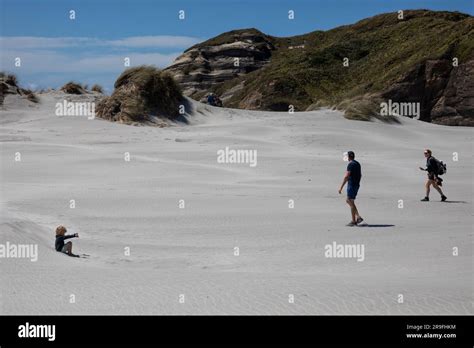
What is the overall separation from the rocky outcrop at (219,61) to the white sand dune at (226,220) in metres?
37.8

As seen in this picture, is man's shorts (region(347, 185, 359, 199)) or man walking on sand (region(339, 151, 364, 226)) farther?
man's shorts (region(347, 185, 359, 199))

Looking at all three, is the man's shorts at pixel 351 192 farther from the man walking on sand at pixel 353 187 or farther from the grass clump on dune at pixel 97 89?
the grass clump on dune at pixel 97 89

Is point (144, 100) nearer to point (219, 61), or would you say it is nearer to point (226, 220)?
point (226, 220)

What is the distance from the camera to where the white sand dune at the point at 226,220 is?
8.05 metres

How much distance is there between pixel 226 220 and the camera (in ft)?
46.5

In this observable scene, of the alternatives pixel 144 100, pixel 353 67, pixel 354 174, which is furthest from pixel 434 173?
pixel 353 67

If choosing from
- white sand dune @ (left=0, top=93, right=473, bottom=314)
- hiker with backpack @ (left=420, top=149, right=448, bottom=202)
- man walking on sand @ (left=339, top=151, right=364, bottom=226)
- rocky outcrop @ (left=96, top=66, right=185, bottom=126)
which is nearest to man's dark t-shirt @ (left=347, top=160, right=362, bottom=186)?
man walking on sand @ (left=339, top=151, right=364, bottom=226)

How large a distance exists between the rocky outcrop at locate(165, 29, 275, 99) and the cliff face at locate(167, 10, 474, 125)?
0.10m

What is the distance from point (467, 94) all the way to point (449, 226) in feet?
85.8

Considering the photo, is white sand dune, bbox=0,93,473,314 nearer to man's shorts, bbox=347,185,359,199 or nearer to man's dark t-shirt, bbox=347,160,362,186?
man's shorts, bbox=347,185,359,199

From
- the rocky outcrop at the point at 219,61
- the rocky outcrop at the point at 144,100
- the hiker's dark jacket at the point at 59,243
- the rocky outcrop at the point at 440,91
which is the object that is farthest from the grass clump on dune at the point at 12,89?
the rocky outcrop at the point at 219,61

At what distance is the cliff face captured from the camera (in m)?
38.8

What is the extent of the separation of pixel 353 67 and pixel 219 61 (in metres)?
18.1
